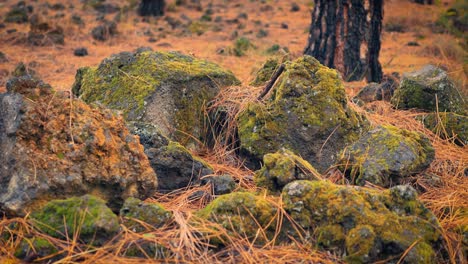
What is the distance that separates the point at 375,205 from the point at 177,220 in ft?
4.05

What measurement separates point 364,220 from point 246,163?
6.13 feet

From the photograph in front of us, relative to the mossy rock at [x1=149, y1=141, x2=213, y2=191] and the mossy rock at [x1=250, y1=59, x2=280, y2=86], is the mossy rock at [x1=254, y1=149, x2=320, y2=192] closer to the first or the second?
the mossy rock at [x1=149, y1=141, x2=213, y2=191]

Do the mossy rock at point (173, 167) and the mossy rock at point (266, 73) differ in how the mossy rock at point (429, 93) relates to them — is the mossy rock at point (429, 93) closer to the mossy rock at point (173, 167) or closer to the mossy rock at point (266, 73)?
the mossy rock at point (266, 73)

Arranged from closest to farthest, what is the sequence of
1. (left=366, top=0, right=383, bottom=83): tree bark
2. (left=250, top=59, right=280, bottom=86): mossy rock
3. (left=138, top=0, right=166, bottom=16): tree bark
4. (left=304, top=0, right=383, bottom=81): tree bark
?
(left=250, top=59, right=280, bottom=86): mossy rock → (left=304, top=0, right=383, bottom=81): tree bark → (left=366, top=0, right=383, bottom=83): tree bark → (left=138, top=0, right=166, bottom=16): tree bark

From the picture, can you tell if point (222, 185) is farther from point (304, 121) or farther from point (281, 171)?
point (304, 121)

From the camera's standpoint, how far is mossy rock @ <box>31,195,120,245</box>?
340 cm

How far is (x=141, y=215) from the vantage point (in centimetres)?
364

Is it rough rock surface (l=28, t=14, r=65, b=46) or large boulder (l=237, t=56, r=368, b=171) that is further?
rough rock surface (l=28, t=14, r=65, b=46)

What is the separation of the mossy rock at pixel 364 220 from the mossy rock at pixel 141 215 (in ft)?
2.56

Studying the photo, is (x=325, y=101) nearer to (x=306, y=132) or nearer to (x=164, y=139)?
(x=306, y=132)

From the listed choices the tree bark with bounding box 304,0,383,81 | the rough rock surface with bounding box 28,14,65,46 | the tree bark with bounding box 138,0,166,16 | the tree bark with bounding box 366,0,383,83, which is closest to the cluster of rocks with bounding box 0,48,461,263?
the tree bark with bounding box 304,0,383,81

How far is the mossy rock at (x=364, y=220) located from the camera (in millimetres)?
3453

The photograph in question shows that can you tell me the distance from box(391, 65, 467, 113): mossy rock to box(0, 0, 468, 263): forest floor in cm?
19

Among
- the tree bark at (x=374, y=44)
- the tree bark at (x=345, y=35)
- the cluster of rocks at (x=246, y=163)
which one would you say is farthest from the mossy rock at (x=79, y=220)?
the tree bark at (x=374, y=44)
